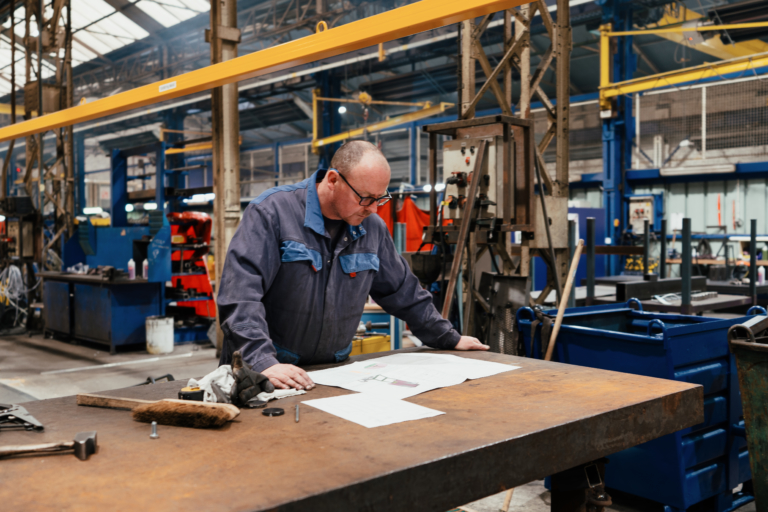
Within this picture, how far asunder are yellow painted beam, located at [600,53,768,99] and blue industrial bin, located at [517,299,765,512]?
8.43m

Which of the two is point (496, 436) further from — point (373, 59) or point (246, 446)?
point (373, 59)

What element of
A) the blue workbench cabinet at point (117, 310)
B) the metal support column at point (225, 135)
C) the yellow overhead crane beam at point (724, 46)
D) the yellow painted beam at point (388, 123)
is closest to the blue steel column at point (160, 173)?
the blue workbench cabinet at point (117, 310)

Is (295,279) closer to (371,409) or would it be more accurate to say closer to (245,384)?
(245,384)

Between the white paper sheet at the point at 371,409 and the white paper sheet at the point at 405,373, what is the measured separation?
8 cm

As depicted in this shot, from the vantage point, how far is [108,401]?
5.78 ft

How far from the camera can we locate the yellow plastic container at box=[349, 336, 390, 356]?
5160mm

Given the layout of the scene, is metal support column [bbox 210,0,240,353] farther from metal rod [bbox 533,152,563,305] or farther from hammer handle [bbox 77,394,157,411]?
hammer handle [bbox 77,394,157,411]

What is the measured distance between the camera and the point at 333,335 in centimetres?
237

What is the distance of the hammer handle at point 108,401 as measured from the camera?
1.72 m

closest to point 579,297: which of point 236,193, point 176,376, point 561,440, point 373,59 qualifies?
point 236,193

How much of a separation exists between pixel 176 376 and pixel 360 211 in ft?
14.9

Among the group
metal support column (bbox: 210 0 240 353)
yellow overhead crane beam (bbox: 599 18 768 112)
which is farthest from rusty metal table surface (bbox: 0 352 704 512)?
yellow overhead crane beam (bbox: 599 18 768 112)

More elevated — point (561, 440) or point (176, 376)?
point (561, 440)

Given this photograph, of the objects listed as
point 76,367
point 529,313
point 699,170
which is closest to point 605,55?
point 699,170
